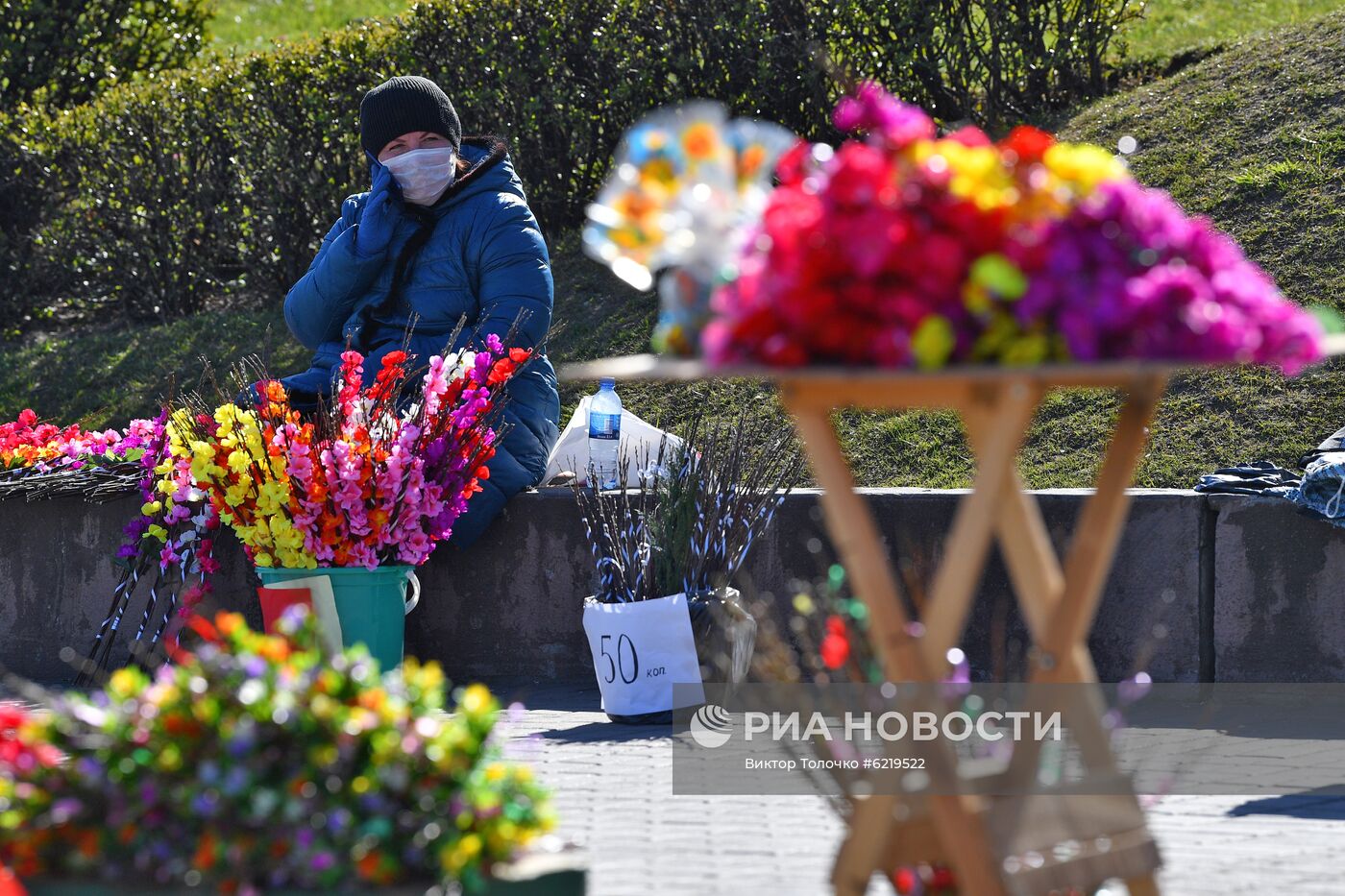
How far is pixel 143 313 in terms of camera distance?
443 inches

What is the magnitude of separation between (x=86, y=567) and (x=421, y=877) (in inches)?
166

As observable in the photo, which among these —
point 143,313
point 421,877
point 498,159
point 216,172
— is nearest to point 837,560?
point 498,159

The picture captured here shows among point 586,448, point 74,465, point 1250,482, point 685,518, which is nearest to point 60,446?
point 74,465

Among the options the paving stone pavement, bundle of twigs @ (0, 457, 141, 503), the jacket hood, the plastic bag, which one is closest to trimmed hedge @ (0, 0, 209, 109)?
bundle of twigs @ (0, 457, 141, 503)

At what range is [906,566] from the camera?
5414 millimetres

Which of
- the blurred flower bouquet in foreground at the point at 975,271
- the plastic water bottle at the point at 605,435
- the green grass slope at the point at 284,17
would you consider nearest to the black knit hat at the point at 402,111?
the plastic water bottle at the point at 605,435

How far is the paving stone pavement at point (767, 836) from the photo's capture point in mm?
3455

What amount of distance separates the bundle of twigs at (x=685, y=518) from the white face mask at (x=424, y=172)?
46.2 inches

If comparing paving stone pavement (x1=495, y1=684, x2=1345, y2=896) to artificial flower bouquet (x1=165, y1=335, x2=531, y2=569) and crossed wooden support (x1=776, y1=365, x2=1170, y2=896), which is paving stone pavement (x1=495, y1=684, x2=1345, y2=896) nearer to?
crossed wooden support (x1=776, y1=365, x2=1170, y2=896)

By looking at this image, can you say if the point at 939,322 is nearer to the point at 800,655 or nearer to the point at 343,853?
the point at 343,853

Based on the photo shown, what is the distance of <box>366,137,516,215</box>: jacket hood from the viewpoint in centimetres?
609

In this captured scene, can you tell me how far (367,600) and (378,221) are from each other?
4.36 ft

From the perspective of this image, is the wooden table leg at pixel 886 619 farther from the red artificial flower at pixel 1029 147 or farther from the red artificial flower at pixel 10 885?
the red artificial flower at pixel 10 885

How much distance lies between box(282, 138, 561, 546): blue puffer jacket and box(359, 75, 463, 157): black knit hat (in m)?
0.22
